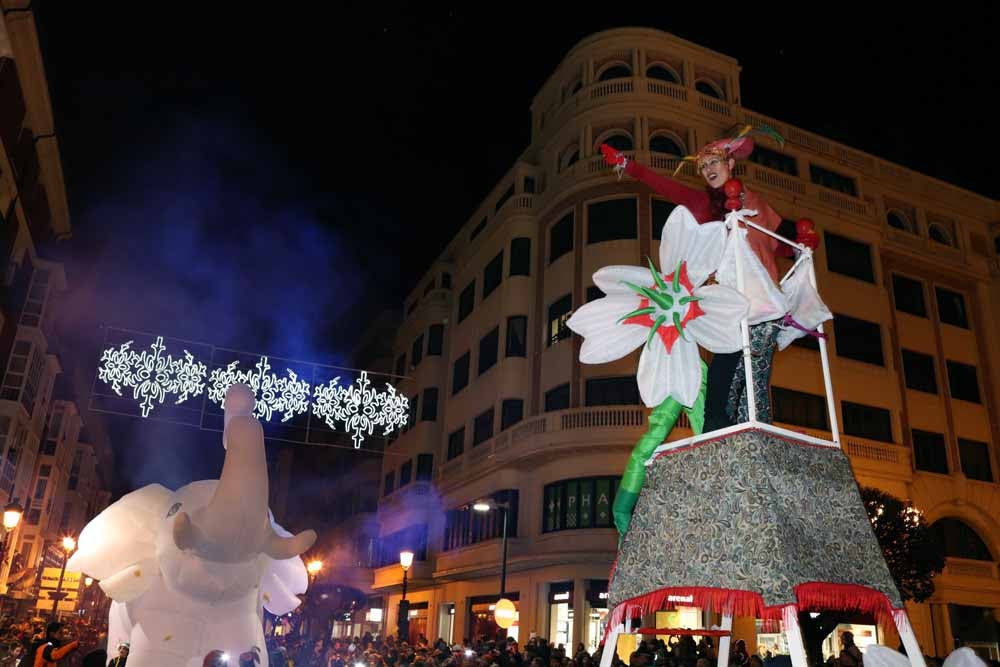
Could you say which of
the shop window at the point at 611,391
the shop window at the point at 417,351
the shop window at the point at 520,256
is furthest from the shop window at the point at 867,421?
the shop window at the point at 417,351

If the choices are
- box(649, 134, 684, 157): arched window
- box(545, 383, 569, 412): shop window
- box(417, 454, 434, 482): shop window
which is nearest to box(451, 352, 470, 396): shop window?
box(417, 454, 434, 482): shop window

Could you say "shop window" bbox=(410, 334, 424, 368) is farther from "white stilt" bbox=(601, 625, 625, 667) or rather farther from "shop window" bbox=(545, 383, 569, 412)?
"white stilt" bbox=(601, 625, 625, 667)

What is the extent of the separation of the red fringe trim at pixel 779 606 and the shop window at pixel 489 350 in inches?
1025

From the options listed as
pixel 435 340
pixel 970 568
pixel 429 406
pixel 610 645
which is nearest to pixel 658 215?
pixel 435 340

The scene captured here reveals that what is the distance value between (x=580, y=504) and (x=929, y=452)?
46.7 feet

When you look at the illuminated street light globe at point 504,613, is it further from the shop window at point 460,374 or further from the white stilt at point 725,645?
the white stilt at point 725,645

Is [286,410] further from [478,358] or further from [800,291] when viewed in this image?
[800,291]

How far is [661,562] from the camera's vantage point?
5.03 meters

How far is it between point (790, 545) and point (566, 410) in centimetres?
2108

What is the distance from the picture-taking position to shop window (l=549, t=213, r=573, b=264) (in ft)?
94.2

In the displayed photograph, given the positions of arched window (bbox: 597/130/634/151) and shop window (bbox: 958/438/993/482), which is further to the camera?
shop window (bbox: 958/438/993/482)

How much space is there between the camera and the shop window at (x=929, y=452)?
29047mm

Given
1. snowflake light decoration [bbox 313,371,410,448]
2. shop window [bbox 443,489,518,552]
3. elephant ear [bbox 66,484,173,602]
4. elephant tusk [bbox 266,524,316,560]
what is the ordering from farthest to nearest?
shop window [bbox 443,489,518,552] < snowflake light decoration [bbox 313,371,410,448] < elephant ear [bbox 66,484,173,602] < elephant tusk [bbox 266,524,316,560]

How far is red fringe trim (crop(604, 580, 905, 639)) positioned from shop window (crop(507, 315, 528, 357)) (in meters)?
25.2
